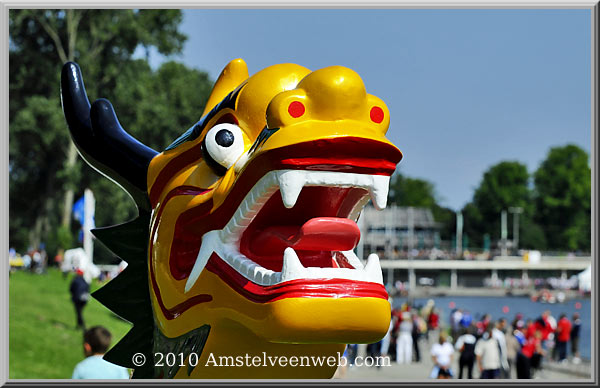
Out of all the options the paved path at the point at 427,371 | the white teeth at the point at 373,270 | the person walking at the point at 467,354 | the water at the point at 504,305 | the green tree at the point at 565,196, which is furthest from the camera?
the green tree at the point at 565,196

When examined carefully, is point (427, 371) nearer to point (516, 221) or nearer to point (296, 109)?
point (296, 109)

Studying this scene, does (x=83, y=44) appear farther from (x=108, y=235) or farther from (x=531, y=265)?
(x=531, y=265)

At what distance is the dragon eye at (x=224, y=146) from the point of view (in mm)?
2471

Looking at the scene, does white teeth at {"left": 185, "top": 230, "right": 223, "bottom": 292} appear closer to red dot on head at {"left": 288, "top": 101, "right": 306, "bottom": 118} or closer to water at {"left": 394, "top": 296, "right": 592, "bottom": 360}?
red dot on head at {"left": 288, "top": 101, "right": 306, "bottom": 118}

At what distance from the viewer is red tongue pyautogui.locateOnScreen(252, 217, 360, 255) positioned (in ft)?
7.49

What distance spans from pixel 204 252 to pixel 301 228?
41cm

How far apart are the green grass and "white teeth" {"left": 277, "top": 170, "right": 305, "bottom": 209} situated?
26.9 feet

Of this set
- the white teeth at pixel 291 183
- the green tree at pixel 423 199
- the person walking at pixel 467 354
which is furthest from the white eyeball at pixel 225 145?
the green tree at pixel 423 199

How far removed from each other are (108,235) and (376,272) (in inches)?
59.1

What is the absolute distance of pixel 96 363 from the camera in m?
3.93

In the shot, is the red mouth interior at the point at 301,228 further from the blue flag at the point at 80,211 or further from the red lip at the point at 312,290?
the blue flag at the point at 80,211

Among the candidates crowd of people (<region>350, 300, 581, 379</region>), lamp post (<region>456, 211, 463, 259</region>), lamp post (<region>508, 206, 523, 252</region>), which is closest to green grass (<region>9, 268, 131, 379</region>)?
crowd of people (<region>350, 300, 581, 379</region>)

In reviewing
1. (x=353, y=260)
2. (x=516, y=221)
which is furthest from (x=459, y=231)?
(x=353, y=260)

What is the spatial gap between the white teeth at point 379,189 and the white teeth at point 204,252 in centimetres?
57
